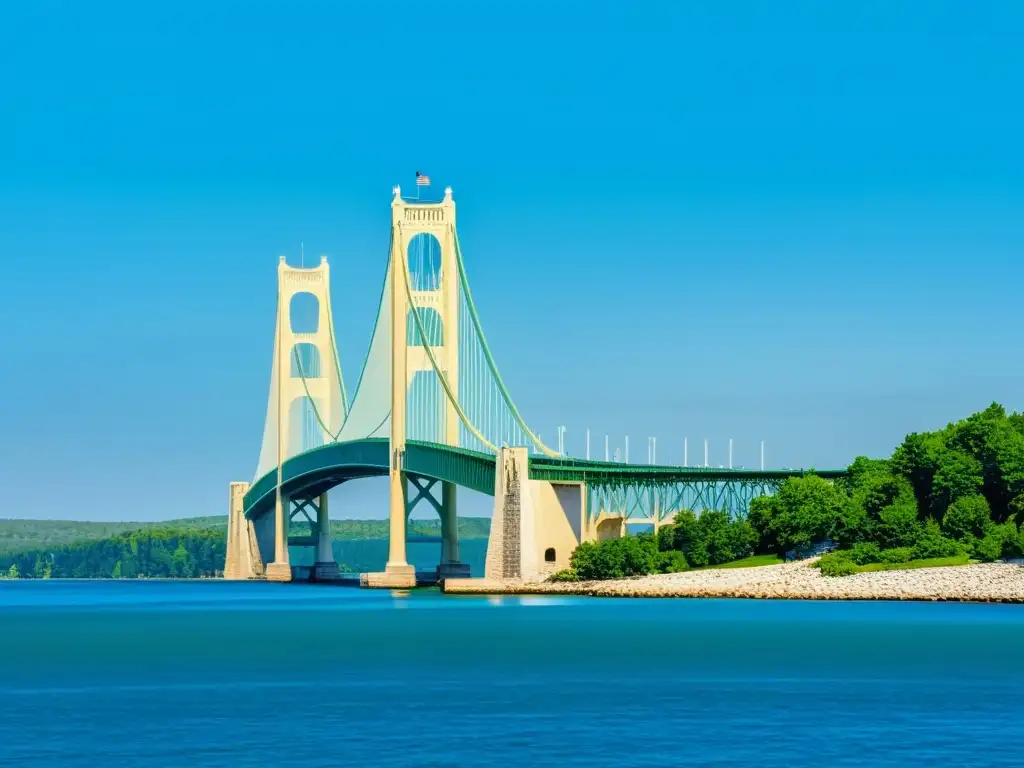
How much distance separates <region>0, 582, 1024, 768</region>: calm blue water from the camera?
32062mm

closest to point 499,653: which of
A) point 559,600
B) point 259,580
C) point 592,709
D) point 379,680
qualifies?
point 379,680

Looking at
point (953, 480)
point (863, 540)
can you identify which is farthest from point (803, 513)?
point (953, 480)

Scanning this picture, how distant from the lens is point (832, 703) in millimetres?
38312

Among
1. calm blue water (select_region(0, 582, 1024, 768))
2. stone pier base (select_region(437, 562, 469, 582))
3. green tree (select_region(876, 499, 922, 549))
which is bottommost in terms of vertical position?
calm blue water (select_region(0, 582, 1024, 768))

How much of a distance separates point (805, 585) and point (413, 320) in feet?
92.9

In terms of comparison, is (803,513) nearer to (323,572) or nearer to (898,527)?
(898,527)

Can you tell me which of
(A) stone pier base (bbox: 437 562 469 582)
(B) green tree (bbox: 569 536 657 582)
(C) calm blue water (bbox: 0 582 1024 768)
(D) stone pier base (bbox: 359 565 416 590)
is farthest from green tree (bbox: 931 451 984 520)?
(A) stone pier base (bbox: 437 562 469 582)

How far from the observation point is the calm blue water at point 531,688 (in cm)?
3206

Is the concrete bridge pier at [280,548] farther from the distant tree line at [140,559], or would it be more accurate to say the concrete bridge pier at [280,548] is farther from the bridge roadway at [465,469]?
the distant tree line at [140,559]

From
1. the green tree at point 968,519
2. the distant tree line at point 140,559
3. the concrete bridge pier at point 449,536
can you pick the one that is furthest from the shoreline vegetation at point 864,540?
the distant tree line at point 140,559

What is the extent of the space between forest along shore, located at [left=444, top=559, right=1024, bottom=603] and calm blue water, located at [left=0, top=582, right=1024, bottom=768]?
2.04 meters

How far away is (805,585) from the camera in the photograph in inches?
2963

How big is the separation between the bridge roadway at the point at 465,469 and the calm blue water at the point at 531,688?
14535mm

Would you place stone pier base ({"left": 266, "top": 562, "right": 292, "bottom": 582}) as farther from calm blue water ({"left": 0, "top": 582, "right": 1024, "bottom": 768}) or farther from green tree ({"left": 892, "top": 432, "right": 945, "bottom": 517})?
calm blue water ({"left": 0, "top": 582, "right": 1024, "bottom": 768})
